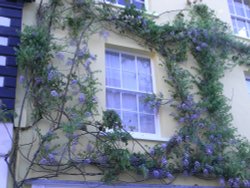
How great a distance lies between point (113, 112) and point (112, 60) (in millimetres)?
1812

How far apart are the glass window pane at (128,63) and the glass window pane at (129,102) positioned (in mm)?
587

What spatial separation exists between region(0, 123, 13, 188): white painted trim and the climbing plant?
0.29 ft

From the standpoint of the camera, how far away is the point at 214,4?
9.75 metres

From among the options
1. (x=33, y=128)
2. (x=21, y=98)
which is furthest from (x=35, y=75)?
(x=33, y=128)

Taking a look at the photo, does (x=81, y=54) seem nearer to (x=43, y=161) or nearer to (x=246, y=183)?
(x=43, y=161)

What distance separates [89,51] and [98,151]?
1980 millimetres

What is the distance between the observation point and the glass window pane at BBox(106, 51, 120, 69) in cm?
779

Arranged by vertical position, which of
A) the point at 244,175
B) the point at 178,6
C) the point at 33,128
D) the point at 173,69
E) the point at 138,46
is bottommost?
the point at 244,175

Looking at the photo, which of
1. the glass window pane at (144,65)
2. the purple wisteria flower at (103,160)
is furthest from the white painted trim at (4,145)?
Answer: the glass window pane at (144,65)

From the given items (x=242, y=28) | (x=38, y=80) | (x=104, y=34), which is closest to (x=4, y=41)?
(x=38, y=80)

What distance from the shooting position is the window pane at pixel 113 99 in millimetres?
7352

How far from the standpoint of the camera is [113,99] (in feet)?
24.4

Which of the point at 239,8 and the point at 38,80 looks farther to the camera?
the point at 239,8

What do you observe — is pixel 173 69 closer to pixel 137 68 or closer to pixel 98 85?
pixel 137 68
